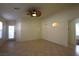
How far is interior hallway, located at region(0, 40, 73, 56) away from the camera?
1.70 meters

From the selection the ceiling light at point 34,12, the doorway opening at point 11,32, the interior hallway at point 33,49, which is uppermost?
the ceiling light at point 34,12

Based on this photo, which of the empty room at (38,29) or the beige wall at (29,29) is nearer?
the empty room at (38,29)

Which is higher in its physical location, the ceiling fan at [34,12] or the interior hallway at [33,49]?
the ceiling fan at [34,12]

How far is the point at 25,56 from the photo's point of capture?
1700mm

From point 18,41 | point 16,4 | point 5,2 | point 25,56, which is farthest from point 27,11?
point 25,56

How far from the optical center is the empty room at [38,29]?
1681 mm

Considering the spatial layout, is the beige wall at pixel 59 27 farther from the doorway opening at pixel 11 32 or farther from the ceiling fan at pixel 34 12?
the doorway opening at pixel 11 32

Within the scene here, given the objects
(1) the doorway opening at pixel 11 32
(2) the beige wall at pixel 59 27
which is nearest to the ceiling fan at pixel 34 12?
(2) the beige wall at pixel 59 27

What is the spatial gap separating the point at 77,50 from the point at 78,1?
2.33ft

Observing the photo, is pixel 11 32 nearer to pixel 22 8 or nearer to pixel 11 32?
pixel 11 32

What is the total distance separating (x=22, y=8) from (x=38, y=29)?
41 centimetres

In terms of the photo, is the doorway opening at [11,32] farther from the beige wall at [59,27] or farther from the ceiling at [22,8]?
the beige wall at [59,27]

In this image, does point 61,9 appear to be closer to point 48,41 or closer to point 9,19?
point 48,41

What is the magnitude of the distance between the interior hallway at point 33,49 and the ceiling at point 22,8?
0.42m
